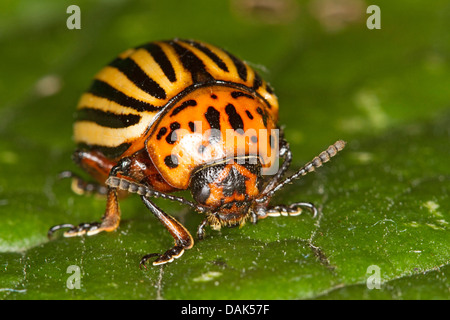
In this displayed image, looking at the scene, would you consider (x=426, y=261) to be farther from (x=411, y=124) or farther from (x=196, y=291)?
(x=411, y=124)

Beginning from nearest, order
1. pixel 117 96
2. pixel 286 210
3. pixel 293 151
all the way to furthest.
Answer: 1. pixel 286 210
2. pixel 117 96
3. pixel 293 151

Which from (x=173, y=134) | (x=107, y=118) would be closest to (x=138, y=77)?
(x=107, y=118)

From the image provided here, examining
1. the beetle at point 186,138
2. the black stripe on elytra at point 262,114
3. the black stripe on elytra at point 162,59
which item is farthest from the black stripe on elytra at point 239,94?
the black stripe on elytra at point 162,59

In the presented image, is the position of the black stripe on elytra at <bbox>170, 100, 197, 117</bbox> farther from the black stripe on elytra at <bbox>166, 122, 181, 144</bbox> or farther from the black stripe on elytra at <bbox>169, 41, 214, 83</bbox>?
the black stripe on elytra at <bbox>169, 41, 214, 83</bbox>

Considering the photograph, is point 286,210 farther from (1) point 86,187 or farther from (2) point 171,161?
Result: (1) point 86,187

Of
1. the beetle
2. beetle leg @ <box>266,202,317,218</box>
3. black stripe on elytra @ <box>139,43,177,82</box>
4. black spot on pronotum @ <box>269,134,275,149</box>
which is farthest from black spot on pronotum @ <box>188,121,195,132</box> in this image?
beetle leg @ <box>266,202,317,218</box>
